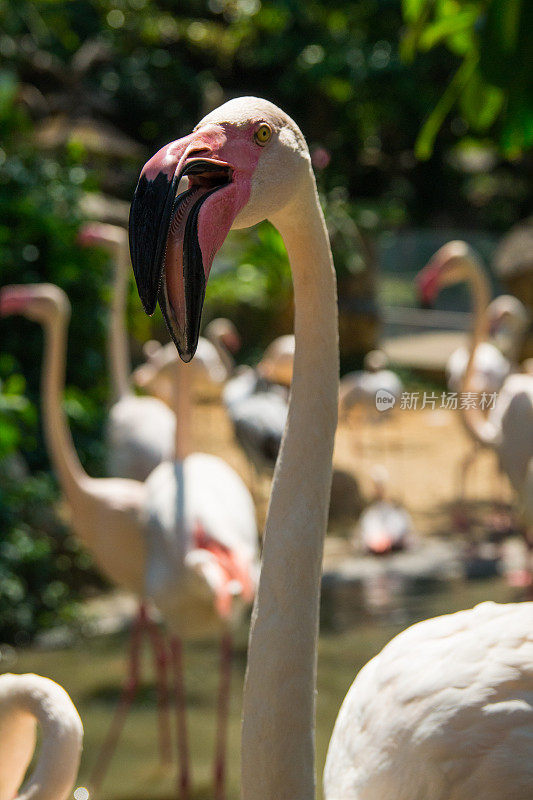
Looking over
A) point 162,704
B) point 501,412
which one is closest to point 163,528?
point 162,704

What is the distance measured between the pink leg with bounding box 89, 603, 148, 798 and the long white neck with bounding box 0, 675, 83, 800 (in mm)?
1720

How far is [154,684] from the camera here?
4.34 m

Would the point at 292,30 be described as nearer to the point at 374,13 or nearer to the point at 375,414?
the point at 374,13

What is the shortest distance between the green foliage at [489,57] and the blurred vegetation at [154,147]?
1.68 meters

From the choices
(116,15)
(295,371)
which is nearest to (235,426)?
(295,371)

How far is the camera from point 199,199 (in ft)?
3.91

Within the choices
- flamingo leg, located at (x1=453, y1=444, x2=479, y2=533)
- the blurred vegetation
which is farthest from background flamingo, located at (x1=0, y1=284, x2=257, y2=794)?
flamingo leg, located at (x1=453, y1=444, x2=479, y2=533)

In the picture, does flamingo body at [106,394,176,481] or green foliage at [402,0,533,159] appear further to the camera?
flamingo body at [106,394,176,481]

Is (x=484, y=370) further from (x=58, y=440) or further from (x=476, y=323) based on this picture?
(x=58, y=440)

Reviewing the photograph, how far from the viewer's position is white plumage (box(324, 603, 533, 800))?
4.75ft

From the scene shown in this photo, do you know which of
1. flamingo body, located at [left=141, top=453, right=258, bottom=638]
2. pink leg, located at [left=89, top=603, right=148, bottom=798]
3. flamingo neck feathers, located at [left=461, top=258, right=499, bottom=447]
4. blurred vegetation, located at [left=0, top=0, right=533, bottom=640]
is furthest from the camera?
flamingo neck feathers, located at [left=461, top=258, right=499, bottom=447]

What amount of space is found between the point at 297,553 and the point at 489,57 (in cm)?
152

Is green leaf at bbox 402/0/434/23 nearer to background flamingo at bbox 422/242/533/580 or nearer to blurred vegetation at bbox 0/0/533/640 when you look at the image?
background flamingo at bbox 422/242/533/580

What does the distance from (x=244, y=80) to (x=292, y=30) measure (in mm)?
1348
